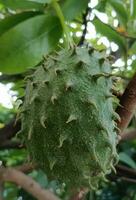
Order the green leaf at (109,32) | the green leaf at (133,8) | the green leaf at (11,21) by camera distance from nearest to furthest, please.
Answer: the green leaf at (11,21) → the green leaf at (133,8) → the green leaf at (109,32)

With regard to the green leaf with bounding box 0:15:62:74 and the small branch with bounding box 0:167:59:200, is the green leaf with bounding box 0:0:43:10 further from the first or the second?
the small branch with bounding box 0:167:59:200

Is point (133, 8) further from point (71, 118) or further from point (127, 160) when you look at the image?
point (127, 160)

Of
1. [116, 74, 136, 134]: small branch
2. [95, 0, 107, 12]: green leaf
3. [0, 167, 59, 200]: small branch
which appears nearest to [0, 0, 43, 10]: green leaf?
[95, 0, 107, 12]: green leaf

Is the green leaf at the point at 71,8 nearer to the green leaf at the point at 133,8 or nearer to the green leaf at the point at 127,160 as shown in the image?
the green leaf at the point at 133,8

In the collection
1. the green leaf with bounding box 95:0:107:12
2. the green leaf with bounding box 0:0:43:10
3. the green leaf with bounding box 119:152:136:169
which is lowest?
the green leaf with bounding box 119:152:136:169

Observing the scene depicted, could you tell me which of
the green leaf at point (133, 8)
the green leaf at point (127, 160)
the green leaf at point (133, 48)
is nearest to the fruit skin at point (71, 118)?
the green leaf at point (133, 8)

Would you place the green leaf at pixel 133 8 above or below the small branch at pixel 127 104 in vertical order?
above

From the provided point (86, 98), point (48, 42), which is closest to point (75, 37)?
point (48, 42)
